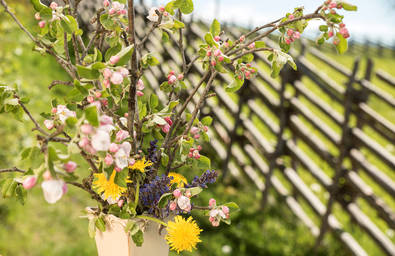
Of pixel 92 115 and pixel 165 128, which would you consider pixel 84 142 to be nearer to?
pixel 92 115

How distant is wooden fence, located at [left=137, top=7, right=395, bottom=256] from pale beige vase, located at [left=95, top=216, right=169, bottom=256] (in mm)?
1223

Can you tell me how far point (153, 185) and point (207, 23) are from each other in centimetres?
381

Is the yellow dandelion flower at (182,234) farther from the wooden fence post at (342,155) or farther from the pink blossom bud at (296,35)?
the wooden fence post at (342,155)

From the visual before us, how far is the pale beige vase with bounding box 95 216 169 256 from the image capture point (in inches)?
35.2

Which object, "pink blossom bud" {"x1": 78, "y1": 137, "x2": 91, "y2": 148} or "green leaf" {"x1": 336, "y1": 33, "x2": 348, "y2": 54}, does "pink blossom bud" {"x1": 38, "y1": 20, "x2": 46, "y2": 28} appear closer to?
"pink blossom bud" {"x1": 78, "y1": 137, "x2": 91, "y2": 148}

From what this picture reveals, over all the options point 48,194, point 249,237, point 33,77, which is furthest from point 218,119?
point 48,194

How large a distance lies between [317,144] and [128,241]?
2363 mm

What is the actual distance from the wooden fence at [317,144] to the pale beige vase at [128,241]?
122 centimetres

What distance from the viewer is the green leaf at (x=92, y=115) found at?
1.88 ft

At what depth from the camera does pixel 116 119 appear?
2.73ft

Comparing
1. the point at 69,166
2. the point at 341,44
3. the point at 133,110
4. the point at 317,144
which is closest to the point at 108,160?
the point at 69,166

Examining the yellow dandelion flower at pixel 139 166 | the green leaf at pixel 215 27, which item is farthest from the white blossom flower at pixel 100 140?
the green leaf at pixel 215 27

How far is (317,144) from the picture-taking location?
2982 mm

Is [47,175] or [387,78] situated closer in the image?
[47,175]
